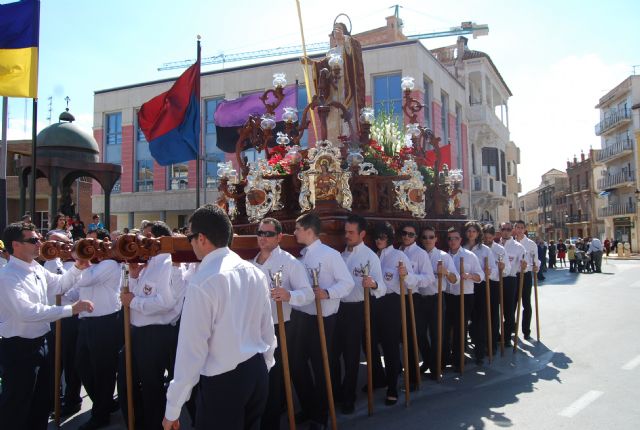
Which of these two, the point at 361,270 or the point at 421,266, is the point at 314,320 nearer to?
the point at 361,270

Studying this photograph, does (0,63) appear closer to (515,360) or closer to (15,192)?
(515,360)

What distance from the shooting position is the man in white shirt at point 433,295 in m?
6.80

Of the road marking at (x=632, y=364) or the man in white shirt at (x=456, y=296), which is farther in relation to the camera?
the man in white shirt at (x=456, y=296)

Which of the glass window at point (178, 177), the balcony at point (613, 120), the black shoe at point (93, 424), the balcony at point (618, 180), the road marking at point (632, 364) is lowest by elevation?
the black shoe at point (93, 424)

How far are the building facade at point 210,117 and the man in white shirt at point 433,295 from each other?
1992cm

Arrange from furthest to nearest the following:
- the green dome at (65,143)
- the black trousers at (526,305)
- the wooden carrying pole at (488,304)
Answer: the green dome at (65,143) < the black trousers at (526,305) < the wooden carrying pole at (488,304)

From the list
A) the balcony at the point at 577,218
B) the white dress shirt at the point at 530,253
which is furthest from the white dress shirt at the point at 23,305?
the balcony at the point at 577,218

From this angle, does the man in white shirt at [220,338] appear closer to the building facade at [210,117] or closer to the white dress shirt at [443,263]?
the white dress shirt at [443,263]

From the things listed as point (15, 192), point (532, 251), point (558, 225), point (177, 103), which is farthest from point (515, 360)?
point (558, 225)

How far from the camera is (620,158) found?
50438 millimetres

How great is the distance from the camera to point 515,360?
7758 mm

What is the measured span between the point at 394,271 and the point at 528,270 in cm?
460

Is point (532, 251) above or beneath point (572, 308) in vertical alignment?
above

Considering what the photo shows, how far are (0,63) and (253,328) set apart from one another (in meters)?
9.01
